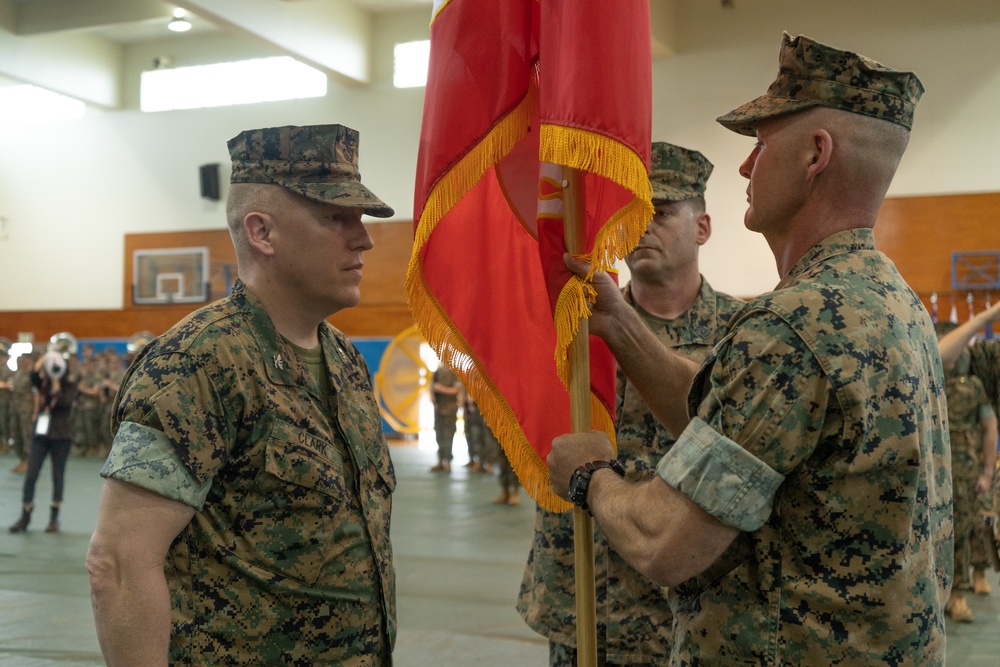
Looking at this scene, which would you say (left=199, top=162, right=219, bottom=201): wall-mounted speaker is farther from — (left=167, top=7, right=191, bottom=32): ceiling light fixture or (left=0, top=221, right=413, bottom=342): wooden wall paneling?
(left=167, top=7, right=191, bottom=32): ceiling light fixture

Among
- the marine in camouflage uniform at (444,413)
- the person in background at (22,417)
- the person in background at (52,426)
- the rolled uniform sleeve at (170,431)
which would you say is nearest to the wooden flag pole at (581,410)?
the rolled uniform sleeve at (170,431)

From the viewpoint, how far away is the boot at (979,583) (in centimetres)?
650

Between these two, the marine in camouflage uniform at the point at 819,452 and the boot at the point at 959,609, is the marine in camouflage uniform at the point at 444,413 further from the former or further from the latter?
the marine in camouflage uniform at the point at 819,452

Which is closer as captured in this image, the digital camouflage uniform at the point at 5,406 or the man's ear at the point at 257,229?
the man's ear at the point at 257,229

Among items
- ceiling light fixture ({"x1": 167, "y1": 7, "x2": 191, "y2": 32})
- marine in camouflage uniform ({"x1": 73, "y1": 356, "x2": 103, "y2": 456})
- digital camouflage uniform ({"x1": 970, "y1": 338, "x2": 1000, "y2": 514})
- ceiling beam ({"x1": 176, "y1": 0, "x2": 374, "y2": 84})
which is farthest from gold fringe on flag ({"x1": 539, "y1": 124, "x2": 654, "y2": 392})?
ceiling light fixture ({"x1": 167, "y1": 7, "x2": 191, "y2": 32})

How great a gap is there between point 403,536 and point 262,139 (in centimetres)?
666

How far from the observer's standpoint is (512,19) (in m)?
2.36

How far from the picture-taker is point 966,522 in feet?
19.6

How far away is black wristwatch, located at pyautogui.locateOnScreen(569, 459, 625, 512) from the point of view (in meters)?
1.90

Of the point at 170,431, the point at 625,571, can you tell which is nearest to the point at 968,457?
the point at 625,571

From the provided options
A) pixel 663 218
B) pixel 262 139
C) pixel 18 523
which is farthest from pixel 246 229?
pixel 18 523

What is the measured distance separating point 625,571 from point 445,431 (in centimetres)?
1171

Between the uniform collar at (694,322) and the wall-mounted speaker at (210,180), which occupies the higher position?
the wall-mounted speaker at (210,180)

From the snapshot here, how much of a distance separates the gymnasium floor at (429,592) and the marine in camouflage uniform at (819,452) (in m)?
3.64
